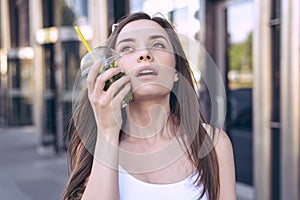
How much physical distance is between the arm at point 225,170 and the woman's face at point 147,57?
0.25 metres

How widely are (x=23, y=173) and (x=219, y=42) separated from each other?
11.8ft

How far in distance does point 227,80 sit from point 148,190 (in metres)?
4.25

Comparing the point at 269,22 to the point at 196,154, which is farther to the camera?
the point at 269,22

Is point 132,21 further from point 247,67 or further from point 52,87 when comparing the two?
point 52,87

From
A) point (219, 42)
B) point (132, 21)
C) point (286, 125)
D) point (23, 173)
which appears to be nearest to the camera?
point (132, 21)

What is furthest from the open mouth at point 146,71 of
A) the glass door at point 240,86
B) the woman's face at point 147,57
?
the glass door at point 240,86

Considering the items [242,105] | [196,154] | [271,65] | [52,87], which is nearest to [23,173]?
[52,87]

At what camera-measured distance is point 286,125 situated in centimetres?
370

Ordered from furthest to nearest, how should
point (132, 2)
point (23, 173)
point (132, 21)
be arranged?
point (23, 173) < point (132, 2) < point (132, 21)

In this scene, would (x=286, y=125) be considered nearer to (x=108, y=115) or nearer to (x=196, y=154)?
(x=196, y=154)

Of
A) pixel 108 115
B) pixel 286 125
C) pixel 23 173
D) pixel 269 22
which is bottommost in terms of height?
pixel 23 173

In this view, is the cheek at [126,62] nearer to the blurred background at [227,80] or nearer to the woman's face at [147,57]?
the woman's face at [147,57]

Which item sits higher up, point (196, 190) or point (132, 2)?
point (132, 2)

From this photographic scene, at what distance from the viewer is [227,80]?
5324mm
